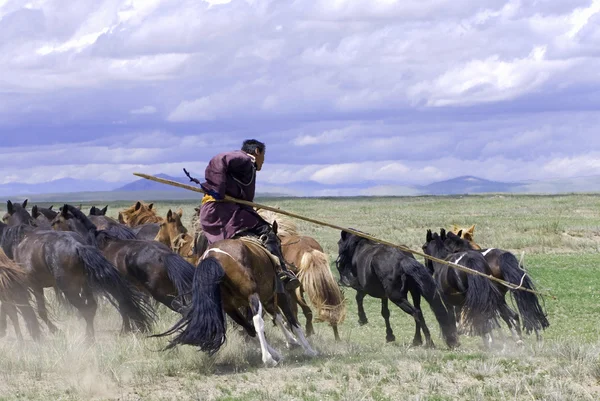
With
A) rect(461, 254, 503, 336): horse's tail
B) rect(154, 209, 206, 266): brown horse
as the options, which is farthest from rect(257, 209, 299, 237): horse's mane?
rect(461, 254, 503, 336): horse's tail

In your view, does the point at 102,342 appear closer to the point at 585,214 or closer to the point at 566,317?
the point at 566,317

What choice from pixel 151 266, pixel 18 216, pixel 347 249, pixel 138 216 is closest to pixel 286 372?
pixel 151 266

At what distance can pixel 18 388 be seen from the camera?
8.70 meters

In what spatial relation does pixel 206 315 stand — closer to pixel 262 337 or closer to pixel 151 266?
pixel 262 337

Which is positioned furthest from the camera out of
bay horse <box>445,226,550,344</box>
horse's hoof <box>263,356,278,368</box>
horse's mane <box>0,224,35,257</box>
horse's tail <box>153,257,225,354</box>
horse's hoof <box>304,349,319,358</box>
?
bay horse <box>445,226,550,344</box>

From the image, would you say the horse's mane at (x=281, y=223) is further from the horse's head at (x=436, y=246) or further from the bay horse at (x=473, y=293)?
the bay horse at (x=473, y=293)

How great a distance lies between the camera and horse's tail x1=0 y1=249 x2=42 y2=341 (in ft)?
37.0

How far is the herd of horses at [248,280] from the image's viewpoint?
9977 millimetres

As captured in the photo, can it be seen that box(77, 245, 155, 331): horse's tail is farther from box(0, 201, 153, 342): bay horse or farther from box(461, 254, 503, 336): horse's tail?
box(461, 254, 503, 336): horse's tail

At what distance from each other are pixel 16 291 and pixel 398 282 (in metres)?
5.14

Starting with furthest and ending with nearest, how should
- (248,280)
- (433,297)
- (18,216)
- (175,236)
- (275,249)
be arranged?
1. (175,236)
2. (18,216)
3. (433,297)
4. (275,249)
5. (248,280)

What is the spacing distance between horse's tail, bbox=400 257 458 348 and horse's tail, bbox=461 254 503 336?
266 millimetres

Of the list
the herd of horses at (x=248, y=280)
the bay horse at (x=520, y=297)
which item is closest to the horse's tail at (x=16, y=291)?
the herd of horses at (x=248, y=280)

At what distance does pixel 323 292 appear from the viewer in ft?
42.0
